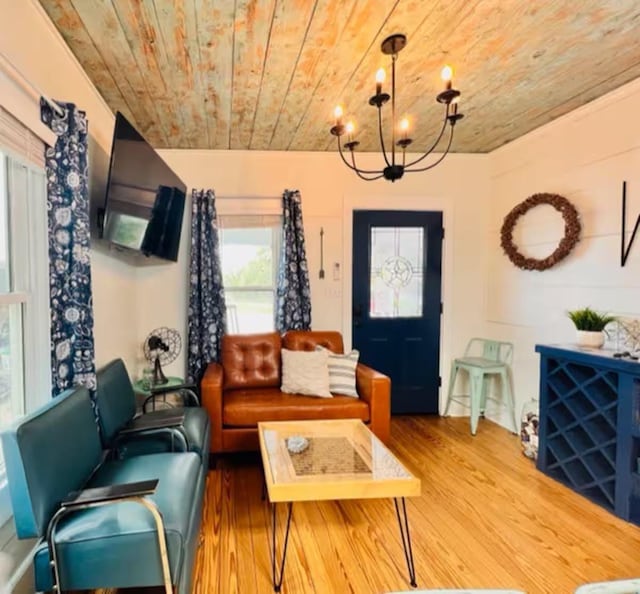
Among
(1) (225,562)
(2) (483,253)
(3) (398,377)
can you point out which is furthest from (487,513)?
(2) (483,253)

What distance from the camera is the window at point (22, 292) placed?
5.83 ft

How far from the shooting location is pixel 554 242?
332 cm

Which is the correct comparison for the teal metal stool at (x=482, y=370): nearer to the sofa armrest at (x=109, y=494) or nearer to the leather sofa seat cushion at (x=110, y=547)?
the leather sofa seat cushion at (x=110, y=547)

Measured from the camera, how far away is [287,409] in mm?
3004

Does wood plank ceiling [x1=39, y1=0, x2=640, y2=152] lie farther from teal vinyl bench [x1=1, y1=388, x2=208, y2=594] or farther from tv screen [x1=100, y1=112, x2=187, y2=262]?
teal vinyl bench [x1=1, y1=388, x2=208, y2=594]

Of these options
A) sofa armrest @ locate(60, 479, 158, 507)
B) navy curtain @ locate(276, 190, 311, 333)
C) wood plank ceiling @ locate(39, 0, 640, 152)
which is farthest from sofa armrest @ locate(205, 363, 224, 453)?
wood plank ceiling @ locate(39, 0, 640, 152)

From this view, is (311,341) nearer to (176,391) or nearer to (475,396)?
(176,391)

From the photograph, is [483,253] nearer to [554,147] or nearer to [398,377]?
[554,147]

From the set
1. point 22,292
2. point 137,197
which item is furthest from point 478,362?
point 22,292

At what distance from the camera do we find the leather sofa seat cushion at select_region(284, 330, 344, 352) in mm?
3639

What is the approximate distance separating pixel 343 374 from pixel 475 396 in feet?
4.12

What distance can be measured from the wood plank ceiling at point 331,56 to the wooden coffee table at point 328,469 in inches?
83.8

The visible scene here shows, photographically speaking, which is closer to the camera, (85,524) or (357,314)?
(85,524)

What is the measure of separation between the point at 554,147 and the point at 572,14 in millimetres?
1525
